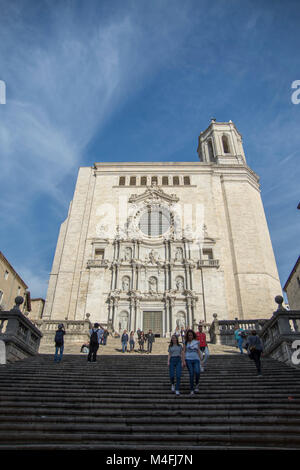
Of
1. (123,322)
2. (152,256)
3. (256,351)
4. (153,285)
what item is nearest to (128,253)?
(152,256)

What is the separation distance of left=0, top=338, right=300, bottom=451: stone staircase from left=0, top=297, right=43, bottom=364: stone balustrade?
126 cm

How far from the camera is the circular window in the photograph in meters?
29.7

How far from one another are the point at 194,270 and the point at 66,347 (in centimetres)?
1308

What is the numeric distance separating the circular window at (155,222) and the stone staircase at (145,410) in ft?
66.2

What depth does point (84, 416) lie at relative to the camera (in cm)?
623

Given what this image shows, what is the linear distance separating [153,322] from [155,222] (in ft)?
30.7

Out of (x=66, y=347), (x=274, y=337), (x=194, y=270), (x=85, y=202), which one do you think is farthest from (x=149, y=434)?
(x=85, y=202)

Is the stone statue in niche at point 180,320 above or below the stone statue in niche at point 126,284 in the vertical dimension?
below

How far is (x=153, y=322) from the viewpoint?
25.2m

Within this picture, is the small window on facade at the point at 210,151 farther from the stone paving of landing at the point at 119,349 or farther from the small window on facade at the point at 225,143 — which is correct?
the stone paving of landing at the point at 119,349

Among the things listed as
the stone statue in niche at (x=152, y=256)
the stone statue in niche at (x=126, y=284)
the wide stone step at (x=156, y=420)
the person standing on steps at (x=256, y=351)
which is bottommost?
the wide stone step at (x=156, y=420)

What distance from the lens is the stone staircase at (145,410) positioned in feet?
17.4

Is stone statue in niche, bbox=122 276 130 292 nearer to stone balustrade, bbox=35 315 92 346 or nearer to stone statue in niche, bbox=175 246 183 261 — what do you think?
stone statue in niche, bbox=175 246 183 261

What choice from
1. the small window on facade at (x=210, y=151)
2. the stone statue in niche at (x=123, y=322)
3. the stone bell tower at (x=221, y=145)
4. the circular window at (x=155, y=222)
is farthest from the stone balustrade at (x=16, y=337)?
the small window on facade at (x=210, y=151)
